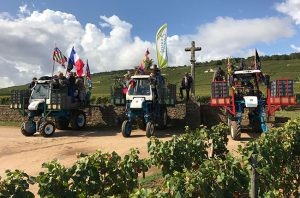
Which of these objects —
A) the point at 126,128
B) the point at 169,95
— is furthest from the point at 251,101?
the point at 126,128

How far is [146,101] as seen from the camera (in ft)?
47.5

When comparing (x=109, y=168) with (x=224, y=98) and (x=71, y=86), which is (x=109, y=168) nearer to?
(x=224, y=98)

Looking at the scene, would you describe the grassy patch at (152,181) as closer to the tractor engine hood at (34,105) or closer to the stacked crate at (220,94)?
the stacked crate at (220,94)

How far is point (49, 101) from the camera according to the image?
604 inches

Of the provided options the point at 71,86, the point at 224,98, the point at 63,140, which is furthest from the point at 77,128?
the point at 224,98

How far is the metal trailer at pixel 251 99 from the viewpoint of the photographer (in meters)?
12.2

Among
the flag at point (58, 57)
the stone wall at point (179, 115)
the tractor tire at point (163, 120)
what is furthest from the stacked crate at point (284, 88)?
the flag at point (58, 57)

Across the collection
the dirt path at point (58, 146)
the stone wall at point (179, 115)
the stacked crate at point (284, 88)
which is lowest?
the dirt path at point (58, 146)

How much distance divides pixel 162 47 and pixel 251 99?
5231mm

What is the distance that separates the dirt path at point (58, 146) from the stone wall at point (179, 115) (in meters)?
1.27

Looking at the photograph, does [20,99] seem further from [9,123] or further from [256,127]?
[256,127]

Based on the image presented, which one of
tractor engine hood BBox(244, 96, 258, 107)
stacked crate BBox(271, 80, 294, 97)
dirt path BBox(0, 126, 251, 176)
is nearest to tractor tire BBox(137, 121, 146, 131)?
dirt path BBox(0, 126, 251, 176)

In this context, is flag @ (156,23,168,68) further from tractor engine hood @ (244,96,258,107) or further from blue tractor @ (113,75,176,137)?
tractor engine hood @ (244,96,258,107)

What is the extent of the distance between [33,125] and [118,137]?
151 inches
